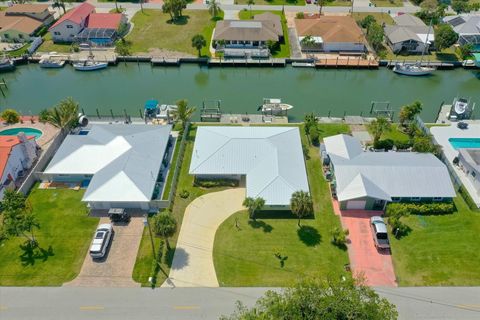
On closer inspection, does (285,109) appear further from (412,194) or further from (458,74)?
(458,74)

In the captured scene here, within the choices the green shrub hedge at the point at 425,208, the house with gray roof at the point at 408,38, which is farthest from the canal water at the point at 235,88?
the green shrub hedge at the point at 425,208

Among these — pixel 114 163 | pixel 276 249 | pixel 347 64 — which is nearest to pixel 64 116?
pixel 114 163

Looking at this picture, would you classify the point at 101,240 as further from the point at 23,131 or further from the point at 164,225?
the point at 23,131

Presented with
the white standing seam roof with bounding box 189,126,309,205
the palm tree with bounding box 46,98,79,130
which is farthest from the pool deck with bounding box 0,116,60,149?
the white standing seam roof with bounding box 189,126,309,205

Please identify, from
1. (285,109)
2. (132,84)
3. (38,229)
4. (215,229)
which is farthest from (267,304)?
(132,84)

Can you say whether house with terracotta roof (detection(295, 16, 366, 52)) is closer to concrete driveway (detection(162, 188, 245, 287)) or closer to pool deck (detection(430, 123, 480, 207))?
pool deck (detection(430, 123, 480, 207))

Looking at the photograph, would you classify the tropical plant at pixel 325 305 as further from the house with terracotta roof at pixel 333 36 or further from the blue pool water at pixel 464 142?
the house with terracotta roof at pixel 333 36

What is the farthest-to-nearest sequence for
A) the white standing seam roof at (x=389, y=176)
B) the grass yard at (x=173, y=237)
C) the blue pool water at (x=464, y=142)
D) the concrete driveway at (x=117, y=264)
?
the blue pool water at (x=464, y=142)
the white standing seam roof at (x=389, y=176)
the grass yard at (x=173, y=237)
the concrete driveway at (x=117, y=264)
